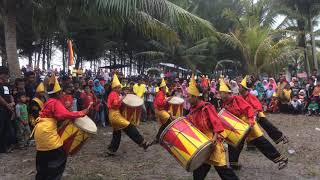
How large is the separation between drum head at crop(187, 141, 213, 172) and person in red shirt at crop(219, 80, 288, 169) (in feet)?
5.76

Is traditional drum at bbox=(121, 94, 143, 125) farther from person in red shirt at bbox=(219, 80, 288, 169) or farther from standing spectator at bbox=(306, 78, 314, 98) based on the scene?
standing spectator at bbox=(306, 78, 314, 98)

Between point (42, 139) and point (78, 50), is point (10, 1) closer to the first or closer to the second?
point (42, 139)

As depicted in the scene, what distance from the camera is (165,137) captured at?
Result: 233 inches

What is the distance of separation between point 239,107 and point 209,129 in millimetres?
1777

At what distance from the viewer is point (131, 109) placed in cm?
887

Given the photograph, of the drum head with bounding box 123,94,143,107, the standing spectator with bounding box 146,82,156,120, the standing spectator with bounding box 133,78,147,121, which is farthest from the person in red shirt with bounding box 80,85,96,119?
the drum head with bounding box 123,94,143,107

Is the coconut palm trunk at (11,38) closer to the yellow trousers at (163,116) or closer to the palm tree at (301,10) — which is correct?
the yellow trousers at (163,116)

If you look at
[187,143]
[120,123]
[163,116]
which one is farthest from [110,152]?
[187,143]

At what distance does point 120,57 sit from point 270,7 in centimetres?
995

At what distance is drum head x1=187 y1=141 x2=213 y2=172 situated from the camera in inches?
218

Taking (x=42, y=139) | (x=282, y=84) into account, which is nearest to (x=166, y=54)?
(x=282, y=84)

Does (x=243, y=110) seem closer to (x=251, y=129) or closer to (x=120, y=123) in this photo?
(x=251, y=129)

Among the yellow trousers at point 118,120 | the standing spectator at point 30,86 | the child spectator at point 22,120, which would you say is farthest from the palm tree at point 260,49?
the child spectator at point 22,120

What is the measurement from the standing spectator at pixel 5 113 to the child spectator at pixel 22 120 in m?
0.17
